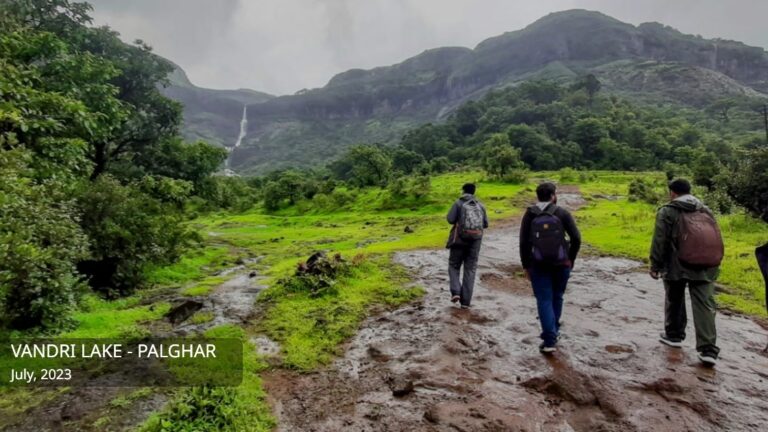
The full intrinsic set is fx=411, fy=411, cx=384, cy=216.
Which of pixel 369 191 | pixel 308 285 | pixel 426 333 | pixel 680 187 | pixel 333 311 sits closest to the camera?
pixel 680 187

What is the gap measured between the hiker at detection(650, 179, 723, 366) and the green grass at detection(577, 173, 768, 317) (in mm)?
4393

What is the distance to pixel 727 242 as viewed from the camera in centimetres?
1591

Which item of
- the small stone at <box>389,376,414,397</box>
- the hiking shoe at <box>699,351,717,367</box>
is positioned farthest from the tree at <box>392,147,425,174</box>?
the small stone at <box>389,376,414,397</box>

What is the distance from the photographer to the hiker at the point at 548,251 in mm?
6641

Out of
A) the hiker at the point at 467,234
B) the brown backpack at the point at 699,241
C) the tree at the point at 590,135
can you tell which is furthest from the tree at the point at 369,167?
the brown backpack at the point at 699,241

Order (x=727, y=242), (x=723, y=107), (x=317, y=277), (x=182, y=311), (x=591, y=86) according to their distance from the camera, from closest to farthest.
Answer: (x=182, y=311) < (x=317, y=277) < (x=727, y=242) < (x=591, y=86) < (x=723, y=107)

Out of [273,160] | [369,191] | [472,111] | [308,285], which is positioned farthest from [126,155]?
[273,160]

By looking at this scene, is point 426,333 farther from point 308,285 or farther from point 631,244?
point 631,244

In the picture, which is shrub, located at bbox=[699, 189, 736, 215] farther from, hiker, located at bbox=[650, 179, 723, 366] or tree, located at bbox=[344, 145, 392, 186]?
tree, located at bbox=[344, 145, 392, 186]

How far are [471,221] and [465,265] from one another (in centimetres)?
106

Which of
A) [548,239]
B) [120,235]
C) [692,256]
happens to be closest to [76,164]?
[120,235]

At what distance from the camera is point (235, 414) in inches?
200

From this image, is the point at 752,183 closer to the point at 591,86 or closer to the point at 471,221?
the point at 471,221

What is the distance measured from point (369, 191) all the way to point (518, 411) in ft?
154
